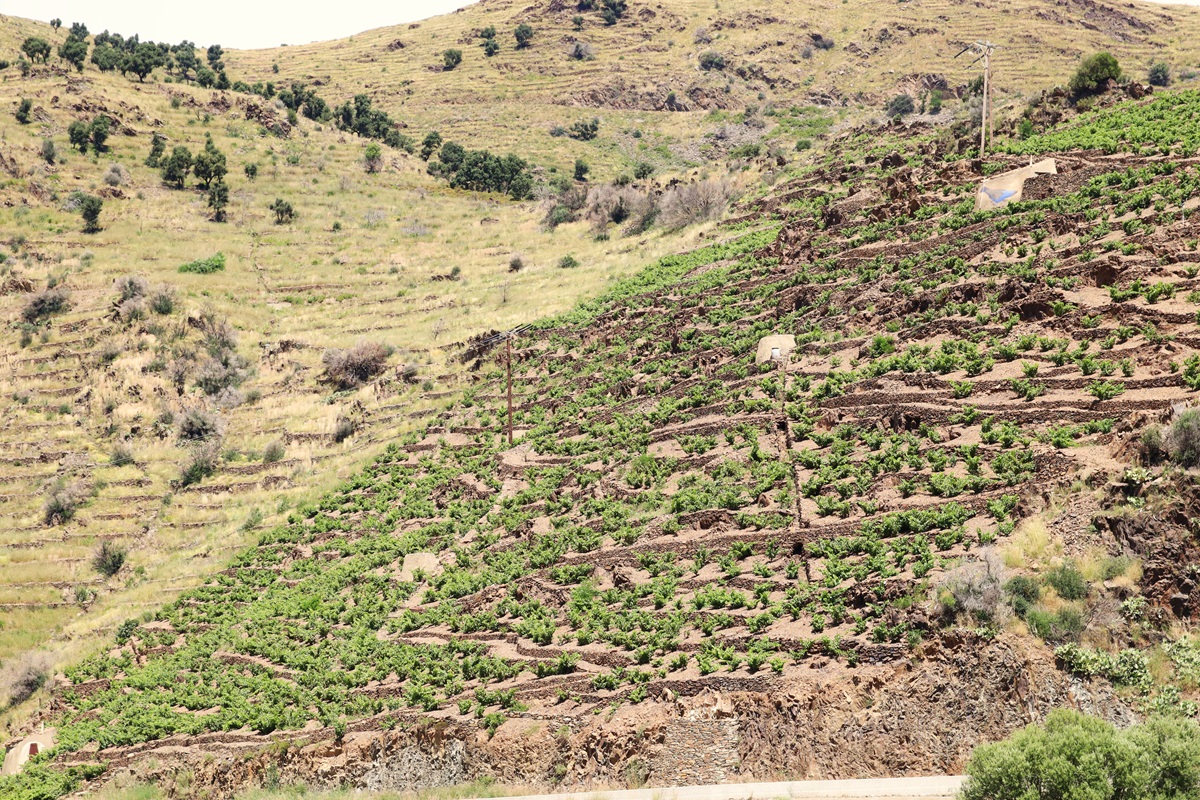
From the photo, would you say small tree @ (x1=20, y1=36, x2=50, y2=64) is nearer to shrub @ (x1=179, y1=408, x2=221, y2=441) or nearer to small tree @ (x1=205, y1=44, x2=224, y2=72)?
small tree @ (x1=205, y1=44, x2=224, y2=72)

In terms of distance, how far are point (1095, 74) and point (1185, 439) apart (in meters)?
38.0

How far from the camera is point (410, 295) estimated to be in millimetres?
64750

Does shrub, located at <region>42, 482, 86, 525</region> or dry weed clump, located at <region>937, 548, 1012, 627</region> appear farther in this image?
A: shrub, located at <region>42, 482, 86, 525</region>

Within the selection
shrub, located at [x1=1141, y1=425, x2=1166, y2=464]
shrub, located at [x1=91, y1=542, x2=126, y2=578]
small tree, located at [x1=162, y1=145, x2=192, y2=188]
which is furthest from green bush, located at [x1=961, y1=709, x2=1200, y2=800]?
small tree, located at [x1=162, y1=145, x2=192, y2=188]

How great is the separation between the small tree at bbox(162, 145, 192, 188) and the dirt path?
71.1 meters

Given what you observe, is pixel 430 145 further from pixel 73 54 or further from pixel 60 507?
pixel 60 507

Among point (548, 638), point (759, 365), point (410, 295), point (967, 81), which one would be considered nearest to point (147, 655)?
point (548, 638)

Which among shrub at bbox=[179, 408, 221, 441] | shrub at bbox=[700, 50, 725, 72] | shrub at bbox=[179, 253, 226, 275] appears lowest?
shrub at bbox=[179, 408, 221, 441]

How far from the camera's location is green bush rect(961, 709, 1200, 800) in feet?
46.7

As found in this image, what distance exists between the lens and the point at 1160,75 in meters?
76.6

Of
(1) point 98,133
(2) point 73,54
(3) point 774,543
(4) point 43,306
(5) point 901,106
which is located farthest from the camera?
(2) point 73,54

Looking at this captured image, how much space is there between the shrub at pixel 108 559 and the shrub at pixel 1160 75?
7013cm

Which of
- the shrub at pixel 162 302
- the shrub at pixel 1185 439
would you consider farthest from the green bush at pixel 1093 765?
the shrub at pixel 162 302

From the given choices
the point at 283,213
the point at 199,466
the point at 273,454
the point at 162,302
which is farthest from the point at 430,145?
the point at 199,466
